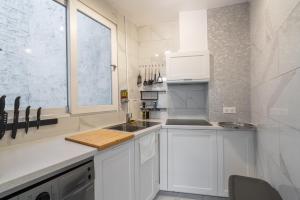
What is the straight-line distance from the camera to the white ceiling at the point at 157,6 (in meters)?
2.07

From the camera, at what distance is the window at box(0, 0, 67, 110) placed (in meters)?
1.11

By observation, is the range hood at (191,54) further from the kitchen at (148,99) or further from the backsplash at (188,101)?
the backsplash at (188,101)

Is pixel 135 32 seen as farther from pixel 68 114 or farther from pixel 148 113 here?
pixel 68 114

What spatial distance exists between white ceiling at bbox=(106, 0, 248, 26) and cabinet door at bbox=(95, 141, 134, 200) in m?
1.69

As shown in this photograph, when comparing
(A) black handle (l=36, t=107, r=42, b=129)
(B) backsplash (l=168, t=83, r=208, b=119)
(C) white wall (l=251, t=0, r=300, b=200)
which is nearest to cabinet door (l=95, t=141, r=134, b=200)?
(A) black handle (l=36, t=107, r=42, b=129)

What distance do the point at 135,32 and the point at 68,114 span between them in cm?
182

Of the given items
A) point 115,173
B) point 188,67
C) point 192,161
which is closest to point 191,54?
point 188,67

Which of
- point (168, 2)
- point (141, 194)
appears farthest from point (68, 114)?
point (168, 2)

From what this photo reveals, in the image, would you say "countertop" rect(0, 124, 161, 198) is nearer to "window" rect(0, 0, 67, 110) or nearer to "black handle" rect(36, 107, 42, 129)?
"black handle" rect(36, 107, 42, 129)

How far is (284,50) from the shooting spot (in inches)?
36.0

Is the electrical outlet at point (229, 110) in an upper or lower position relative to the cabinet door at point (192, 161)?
upper

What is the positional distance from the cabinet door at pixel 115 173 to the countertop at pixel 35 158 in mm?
138

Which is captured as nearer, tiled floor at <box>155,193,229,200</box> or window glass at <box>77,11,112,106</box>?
window glass at <box>77,11,112,106</box>

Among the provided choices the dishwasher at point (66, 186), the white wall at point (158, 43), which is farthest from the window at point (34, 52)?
the white wall at point (158, 43)
